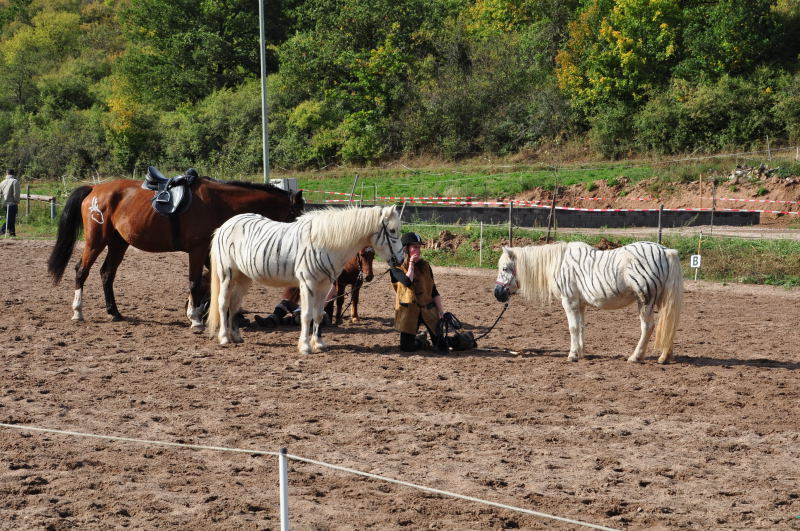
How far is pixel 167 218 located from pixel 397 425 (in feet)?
18.5

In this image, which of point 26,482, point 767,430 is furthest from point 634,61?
point 26,482

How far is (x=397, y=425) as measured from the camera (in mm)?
7430

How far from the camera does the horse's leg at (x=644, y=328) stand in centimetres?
955

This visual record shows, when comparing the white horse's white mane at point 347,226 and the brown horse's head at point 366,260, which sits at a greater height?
the white horse's white mane at point 347,226

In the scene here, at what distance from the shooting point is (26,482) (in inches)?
234

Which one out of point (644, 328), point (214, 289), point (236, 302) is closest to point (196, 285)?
point (214, 289)

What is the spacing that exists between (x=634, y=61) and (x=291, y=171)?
17.4 metres

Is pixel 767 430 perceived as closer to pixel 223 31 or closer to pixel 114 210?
pixel 114 210

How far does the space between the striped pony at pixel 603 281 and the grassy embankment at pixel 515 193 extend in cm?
736

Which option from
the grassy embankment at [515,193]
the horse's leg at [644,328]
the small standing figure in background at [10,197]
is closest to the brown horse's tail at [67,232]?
the horse's leg at [644,328]

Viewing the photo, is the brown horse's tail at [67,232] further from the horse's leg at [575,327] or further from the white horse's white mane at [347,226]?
the horse's leg at [575,327]

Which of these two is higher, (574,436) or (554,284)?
(554,284)

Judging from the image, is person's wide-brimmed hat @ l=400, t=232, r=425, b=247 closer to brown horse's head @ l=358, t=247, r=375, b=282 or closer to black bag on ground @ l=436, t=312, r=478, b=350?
black bag on ground @ l=436, t=312, r=478, b=350

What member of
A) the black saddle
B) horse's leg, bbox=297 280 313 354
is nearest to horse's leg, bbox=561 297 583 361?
horse's leg, bbox=297 280 313 354
